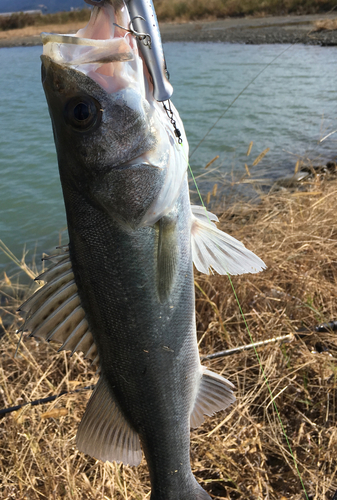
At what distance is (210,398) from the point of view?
171cm

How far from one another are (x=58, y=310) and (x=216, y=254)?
0.62 m

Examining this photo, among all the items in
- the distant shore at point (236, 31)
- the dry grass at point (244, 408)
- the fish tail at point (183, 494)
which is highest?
the distant shore at point (236, 31)

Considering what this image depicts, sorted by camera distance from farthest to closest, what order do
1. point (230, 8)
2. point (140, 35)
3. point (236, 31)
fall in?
1. point (230, 8)
2. point (236, 31)
3. point (140, 35)

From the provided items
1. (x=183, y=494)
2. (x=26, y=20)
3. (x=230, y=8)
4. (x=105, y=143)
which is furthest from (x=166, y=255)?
(x=26, y=20)

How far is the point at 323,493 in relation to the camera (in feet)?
7.03

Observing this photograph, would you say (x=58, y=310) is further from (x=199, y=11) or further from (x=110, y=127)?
(x=199, y=11)

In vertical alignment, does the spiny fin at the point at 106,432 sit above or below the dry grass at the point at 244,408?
above

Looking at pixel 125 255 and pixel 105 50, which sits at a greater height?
pixel 105 50

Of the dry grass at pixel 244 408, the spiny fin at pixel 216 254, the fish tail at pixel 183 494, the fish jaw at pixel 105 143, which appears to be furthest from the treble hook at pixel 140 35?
the dry grass at pixel 244 408

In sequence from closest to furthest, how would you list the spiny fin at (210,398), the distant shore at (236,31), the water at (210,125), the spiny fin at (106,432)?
the spiny fin at (106,432) → the spiny fin at (210,398) → the water at (210,125) → the distant shore at (236,31)

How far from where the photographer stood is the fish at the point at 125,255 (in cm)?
129

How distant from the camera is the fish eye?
1.30 meters

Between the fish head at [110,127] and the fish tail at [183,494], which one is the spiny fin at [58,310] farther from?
the fish tail at [183,494]

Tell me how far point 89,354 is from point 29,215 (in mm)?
7085
